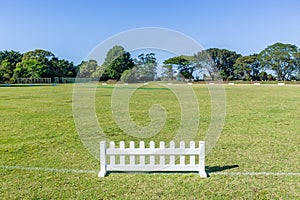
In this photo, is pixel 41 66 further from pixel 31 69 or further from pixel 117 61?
pixel 117 61

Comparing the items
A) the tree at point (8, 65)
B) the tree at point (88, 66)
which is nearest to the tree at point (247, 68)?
the tree at point (8, 65)

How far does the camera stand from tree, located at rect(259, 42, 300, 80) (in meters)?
63.6

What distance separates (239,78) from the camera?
69.2 metres

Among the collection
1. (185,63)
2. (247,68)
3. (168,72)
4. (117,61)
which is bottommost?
(168,72)

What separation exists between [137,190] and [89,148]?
227 centimetres

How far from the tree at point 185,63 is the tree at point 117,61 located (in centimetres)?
92

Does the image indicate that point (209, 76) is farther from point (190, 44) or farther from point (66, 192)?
point (66, 192)

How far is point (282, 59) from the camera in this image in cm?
6412

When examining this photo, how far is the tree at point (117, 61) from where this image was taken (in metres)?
5.03

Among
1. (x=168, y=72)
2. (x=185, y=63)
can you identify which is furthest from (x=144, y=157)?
(x=168, y=72)

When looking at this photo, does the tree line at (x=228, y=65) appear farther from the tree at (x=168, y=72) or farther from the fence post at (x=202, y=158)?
the fence post at (x=202, y=158)

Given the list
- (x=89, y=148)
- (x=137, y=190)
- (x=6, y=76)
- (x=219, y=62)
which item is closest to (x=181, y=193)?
(x=137, y=190)

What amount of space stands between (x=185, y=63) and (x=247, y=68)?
66.8 m

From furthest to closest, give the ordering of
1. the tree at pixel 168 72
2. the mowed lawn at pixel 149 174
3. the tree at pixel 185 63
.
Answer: the tree at pixel 168 72 < the tree at pixel 185 63 < the mowed lawn at pixel 149 174
